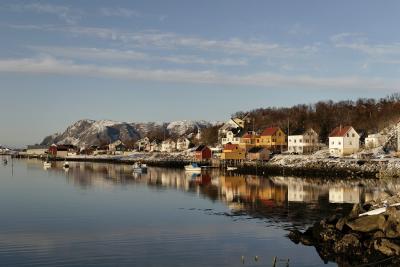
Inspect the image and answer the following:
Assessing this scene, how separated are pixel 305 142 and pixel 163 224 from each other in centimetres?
7053

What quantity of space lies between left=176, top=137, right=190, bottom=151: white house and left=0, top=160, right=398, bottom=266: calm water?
324 ft

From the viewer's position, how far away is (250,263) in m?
20.1

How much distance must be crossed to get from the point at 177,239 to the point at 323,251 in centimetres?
714

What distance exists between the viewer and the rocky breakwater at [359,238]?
19.7 meters

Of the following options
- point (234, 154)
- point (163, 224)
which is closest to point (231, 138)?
point (234, 154)

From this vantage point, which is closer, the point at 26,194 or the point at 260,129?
the point at 26,194

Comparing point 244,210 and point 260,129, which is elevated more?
point 260,129

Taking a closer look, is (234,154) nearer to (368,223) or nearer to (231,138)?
(231,138)

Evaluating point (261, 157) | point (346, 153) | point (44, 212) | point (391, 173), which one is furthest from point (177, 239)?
point (261, 157)

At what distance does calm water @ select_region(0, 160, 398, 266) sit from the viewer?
2097cm

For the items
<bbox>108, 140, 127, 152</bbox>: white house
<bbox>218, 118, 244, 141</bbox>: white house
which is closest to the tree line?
<bbox>218, 118, 244, 141</bbox>: white house

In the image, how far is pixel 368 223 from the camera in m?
22.4

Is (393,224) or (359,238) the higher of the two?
(393,224)

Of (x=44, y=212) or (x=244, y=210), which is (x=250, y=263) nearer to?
(x=244, y=210)
